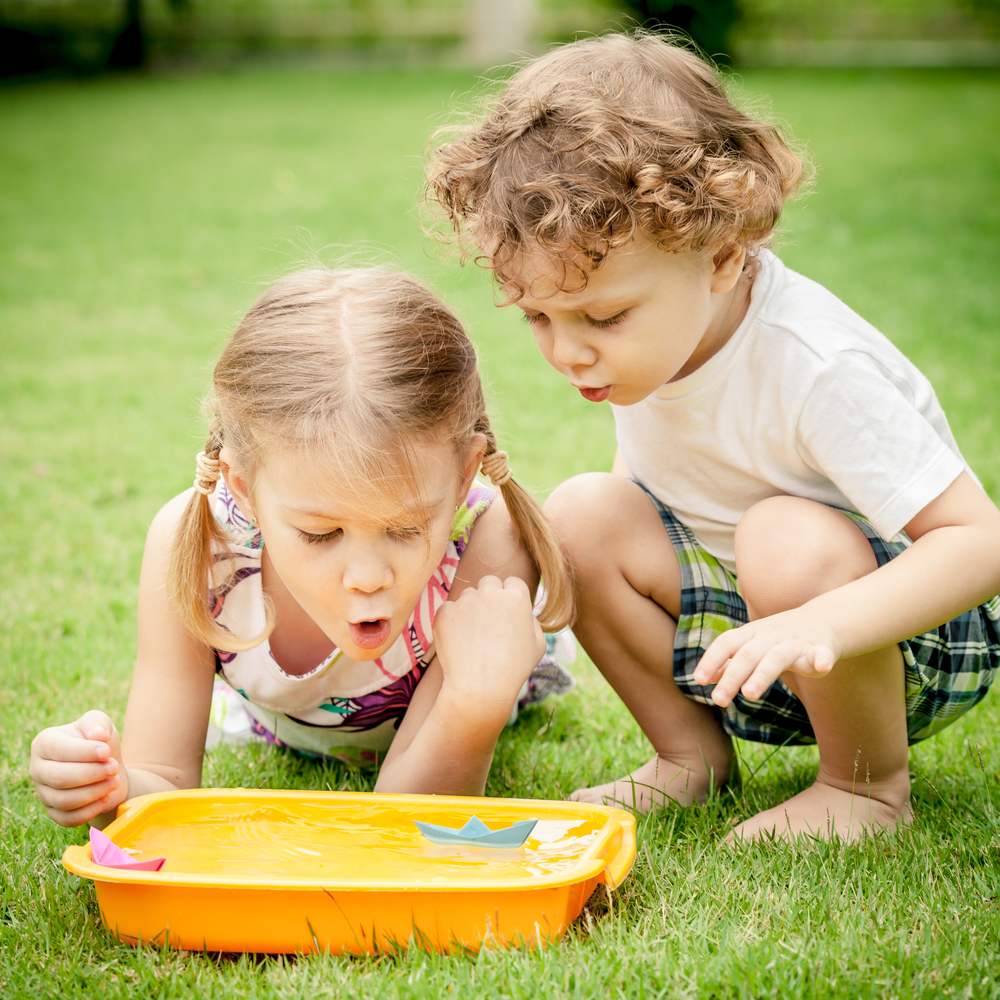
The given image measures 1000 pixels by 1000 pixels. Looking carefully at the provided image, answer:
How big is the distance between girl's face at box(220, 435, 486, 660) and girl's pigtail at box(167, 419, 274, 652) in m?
0.14

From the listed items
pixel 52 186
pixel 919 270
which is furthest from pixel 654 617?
pixel 52 186

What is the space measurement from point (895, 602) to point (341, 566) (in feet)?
2.42

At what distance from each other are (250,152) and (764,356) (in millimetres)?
9770

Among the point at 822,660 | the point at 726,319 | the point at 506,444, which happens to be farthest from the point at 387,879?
the point at 506,444

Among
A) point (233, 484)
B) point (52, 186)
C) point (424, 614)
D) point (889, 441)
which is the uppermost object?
point (889, 441)

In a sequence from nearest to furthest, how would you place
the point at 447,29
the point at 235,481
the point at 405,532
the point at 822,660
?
the point at 822,660 → the point at 405,532 → the point at 235,481 → the point at 447,29

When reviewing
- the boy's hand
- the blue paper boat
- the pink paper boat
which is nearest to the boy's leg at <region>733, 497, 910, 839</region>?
the boy's hand

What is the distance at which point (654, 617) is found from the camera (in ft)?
6.12

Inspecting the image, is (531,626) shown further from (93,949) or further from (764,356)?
(93,949)

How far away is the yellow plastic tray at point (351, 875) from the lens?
1.34 meters

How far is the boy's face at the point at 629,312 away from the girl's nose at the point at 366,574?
0.39 metres

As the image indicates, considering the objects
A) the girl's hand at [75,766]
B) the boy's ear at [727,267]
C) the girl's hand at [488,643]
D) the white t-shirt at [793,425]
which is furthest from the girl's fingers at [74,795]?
the boy's ear at [727,267]

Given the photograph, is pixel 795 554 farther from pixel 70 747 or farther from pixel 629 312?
pixel 70 747

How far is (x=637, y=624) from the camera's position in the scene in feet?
6.08
